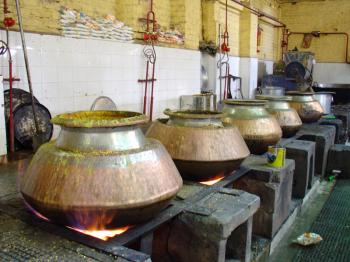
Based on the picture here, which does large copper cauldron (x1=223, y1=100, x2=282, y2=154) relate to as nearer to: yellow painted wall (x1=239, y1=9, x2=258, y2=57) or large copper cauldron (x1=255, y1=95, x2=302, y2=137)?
large copper cauldron (x1=255, y1=95, x2=302, y2=137)

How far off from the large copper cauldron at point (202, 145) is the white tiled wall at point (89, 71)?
2051 millimetres

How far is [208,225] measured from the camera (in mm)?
2141

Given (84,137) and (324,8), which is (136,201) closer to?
(84,137)

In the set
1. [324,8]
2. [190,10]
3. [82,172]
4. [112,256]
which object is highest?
[324,8]

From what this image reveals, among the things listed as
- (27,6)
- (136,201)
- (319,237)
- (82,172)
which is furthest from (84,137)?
(27,6)

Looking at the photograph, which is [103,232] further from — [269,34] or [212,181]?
[269,34]

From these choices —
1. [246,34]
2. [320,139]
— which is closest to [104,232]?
[320,139]

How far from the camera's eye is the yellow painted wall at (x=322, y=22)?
12.1 metres

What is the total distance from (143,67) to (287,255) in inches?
142

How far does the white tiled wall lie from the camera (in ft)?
13.8

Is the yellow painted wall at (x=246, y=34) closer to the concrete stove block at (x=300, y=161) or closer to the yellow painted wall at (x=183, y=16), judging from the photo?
the yellow painted wall at (x=183, y=16)

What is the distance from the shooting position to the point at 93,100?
5.03 metres

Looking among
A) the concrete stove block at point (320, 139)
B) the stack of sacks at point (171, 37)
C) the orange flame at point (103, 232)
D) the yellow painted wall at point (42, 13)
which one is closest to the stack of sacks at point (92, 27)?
the yellow painted wall at point (42, 13)

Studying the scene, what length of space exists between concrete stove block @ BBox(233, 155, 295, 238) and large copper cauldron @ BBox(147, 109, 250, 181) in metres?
0.46
